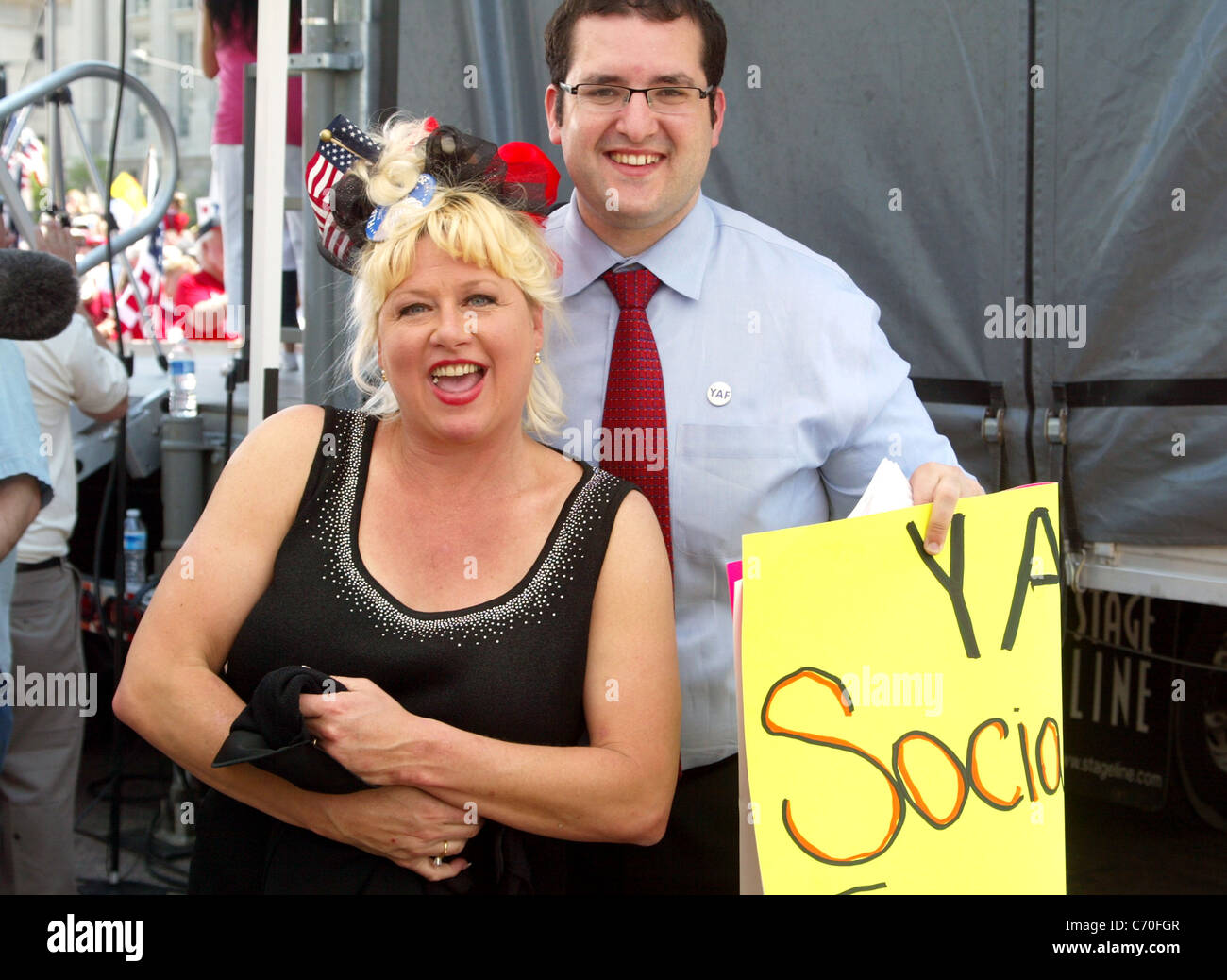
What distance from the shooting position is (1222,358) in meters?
2.43

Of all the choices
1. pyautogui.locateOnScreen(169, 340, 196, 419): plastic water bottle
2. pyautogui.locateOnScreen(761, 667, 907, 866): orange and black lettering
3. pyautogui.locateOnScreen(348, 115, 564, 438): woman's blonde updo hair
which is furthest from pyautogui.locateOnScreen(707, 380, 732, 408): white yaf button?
pyautogui.locateOnScreen(169, 340, 196, 419): plastic water bottle

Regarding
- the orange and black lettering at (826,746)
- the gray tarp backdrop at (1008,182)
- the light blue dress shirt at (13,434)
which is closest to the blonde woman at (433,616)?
the orange and black lettering at (826,746)

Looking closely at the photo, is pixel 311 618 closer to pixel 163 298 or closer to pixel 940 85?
pixel 940 85

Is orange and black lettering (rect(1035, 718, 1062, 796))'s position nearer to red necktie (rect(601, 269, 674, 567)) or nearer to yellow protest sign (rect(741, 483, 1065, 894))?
yellow protest sign (rect(741, 483, 1065, 894))

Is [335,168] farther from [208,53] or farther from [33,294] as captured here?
[208,53]

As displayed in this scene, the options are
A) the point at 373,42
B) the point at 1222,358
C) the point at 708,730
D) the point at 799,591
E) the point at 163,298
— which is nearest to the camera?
the point at 799,591

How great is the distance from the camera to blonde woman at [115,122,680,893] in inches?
60.6

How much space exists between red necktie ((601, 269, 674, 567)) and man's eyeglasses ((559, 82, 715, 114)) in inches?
13.6

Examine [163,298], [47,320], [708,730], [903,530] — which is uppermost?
[163,298]

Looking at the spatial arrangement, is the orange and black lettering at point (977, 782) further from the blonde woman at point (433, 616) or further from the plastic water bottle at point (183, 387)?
the plastic water bottle at point (183, 387)

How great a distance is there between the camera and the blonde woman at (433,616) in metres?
1.54

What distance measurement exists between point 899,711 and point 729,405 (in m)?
0.65
